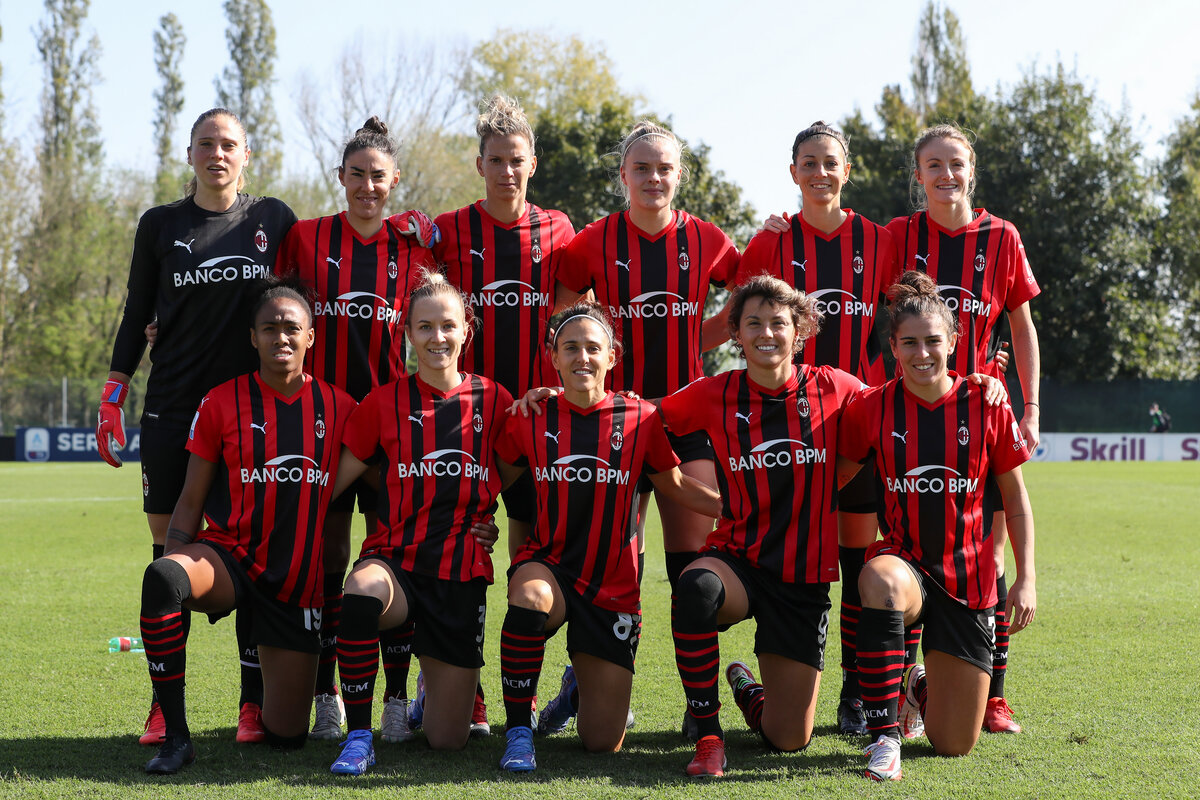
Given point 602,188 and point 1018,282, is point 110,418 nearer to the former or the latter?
point 1018,282

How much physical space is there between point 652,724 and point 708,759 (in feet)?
2.00

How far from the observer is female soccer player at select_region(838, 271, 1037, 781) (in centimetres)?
332

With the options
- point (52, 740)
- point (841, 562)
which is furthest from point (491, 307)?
point (52, 740)

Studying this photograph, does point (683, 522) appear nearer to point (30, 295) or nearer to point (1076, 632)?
point (1076, 632)

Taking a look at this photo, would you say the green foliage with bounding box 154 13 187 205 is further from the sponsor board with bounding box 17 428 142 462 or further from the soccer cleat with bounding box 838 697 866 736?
the soccer cleat with bounding box 838 697 866 736

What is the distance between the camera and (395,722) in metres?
3.61

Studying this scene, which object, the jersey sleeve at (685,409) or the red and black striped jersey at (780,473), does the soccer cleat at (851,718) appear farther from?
the jersey sleeve at (685,409)

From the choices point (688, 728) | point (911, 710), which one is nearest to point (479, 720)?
point (688, 728)

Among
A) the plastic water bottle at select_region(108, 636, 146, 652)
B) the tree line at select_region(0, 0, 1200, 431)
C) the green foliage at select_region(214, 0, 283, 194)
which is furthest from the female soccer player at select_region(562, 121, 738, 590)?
the green foliage at select_region(214, 0, 283, 194)

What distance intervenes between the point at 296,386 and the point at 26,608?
3126mm

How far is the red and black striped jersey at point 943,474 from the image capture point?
337 cm

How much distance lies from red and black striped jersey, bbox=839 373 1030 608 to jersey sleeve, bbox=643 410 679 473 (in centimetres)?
66

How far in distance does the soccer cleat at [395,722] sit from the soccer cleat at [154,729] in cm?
70

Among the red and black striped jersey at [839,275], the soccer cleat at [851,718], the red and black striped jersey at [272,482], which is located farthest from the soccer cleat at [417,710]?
the red and black striped jersey at [839,275]
